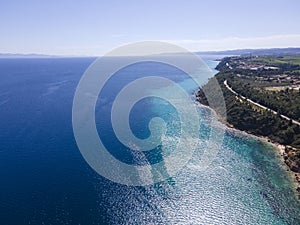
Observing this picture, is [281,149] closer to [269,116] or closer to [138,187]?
[269,116]

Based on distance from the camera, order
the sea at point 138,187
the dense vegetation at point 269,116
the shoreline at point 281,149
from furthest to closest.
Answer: the dense vegetation at point 269,116 < the shoreline at point 281,149 < the sea at point 138,187

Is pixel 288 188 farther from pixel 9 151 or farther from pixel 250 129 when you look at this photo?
pixel 9 151

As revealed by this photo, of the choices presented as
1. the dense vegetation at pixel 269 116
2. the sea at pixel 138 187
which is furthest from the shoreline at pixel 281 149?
the dense vegetation at pixel 269 116

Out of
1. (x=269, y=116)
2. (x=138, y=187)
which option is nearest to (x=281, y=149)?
(x=269, y=116)

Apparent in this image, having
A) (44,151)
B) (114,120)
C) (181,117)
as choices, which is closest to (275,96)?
(181,117)

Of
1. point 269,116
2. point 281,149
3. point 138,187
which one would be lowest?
point 281,149

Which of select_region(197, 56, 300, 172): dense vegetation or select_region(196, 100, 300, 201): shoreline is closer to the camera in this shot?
select_region(196, 100, 300, 201): shoreline

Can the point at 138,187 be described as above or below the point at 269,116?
below

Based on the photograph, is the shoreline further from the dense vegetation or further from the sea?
the dense vegetation

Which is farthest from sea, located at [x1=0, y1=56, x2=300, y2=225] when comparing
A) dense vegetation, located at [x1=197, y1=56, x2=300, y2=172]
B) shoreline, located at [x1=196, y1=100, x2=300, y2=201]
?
dense vegetation, located at [x1=197, y1=56, x2=300, y2=172]

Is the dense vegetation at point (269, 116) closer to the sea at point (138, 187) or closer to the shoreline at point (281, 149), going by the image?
the shoreline at point (281, 149)

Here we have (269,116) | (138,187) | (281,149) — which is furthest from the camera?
(269,116)
